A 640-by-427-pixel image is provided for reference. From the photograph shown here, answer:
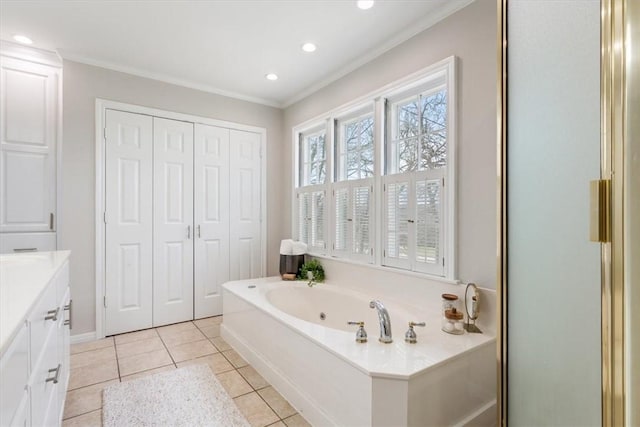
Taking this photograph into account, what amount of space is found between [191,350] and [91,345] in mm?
961

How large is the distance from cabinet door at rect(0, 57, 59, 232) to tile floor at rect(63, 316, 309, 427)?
1244 mm

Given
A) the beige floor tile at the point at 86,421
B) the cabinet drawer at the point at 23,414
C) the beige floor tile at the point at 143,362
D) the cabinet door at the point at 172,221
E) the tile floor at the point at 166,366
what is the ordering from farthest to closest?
the cabinet door at the point at 172,221, the beige floor tile at the point at 143,362, the tile floor at the point at 166,366, the beige floor tile at the point at 86,421, the cabinet drawer at the point at 23,414

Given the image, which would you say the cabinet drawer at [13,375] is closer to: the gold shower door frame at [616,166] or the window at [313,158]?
the gold shower door frame at [616,166]

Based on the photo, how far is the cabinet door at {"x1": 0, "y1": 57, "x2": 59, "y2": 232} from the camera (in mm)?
2654

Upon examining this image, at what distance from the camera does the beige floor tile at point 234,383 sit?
2.11m

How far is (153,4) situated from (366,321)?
111 inches

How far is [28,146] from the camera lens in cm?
273

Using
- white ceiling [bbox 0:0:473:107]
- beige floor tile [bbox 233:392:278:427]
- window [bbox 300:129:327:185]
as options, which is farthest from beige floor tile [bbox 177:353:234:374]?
white ceiling [bbox 0:0:473:107]

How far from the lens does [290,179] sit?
3.94m

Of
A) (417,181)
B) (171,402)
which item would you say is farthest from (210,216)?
(417,181)

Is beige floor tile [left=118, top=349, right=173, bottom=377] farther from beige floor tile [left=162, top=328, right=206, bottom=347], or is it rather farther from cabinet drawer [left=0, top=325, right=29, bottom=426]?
cabinet drawer [left=0, top=325, right=29, bottom=426]

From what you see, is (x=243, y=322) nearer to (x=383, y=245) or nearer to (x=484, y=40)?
(x=383, y=245)

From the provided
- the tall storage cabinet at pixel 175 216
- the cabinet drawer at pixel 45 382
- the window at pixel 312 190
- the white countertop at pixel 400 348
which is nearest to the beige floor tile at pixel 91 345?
the tall storage cabinet at pixel 175 216

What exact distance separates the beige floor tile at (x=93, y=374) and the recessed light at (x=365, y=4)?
3.16 metres
